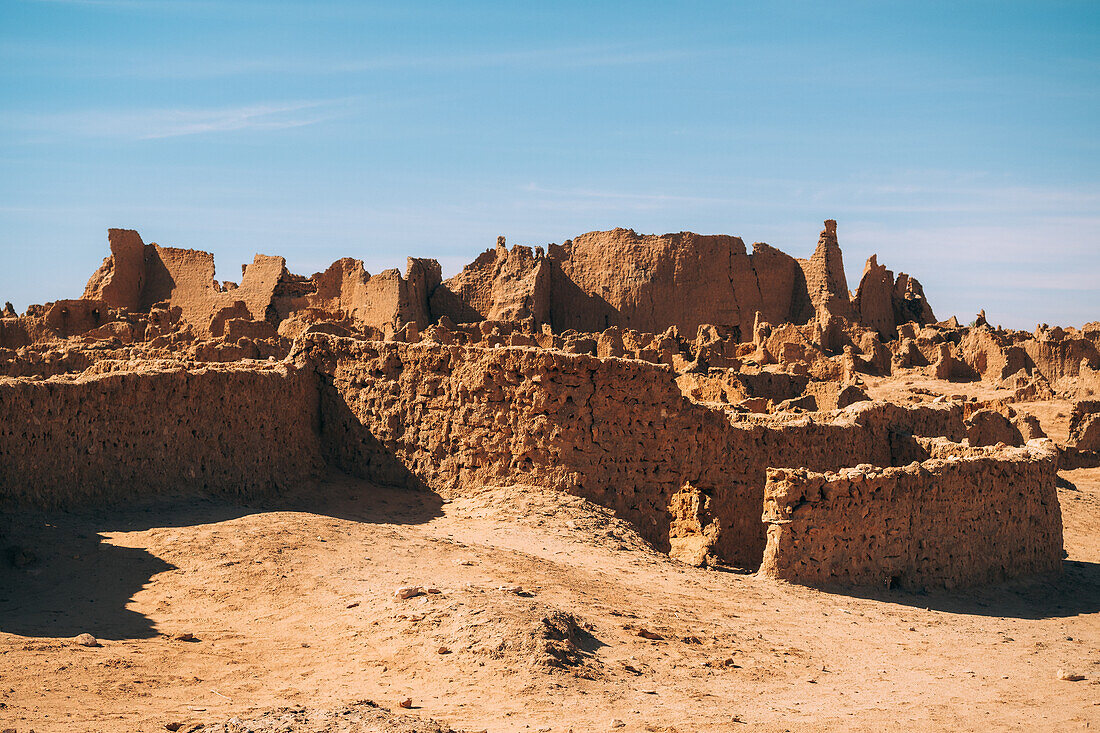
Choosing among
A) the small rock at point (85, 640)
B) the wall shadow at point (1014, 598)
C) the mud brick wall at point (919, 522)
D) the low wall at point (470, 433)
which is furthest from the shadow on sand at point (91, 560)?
the wall shadow at point (1014, 598)

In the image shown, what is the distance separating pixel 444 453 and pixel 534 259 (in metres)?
25.2

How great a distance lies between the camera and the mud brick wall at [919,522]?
8.91 m

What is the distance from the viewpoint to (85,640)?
6.03m

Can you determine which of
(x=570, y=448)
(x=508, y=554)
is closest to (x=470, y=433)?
(x=570, y=448)

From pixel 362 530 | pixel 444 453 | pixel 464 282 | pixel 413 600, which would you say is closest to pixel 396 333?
pixel 464 282

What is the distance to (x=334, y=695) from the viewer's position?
18.4 feet

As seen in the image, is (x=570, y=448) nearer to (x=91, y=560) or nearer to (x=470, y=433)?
(x=470, y=433)

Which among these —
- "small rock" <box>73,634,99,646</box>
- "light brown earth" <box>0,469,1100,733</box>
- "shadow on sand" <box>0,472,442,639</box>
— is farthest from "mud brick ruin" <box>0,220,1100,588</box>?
"small rock" <box>73,634,99,646</box>

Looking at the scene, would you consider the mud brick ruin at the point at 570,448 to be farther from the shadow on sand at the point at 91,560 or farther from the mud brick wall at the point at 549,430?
the shadow on sand at the point at 91,560

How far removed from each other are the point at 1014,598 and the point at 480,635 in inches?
226

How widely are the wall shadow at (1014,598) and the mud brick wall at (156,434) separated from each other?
527cm

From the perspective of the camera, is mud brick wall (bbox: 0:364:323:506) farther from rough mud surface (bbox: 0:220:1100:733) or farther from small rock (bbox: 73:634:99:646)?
small rock (bbox: 73:634:99:646)


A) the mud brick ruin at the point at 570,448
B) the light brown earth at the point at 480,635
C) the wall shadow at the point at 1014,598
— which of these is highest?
the mud brick ruin at the point at 570,448

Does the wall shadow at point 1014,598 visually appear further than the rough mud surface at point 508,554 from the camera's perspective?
Yes
